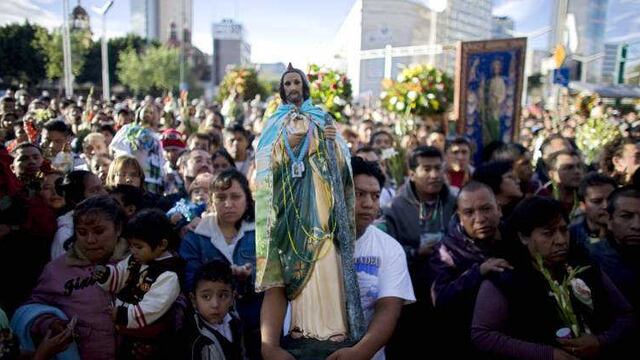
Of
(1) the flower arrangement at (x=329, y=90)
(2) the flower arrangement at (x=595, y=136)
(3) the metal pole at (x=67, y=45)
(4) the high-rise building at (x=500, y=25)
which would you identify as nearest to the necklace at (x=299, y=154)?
(1) the flower arrangement at (x=329, y=90)

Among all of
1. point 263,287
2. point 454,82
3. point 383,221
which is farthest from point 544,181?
point 263,287

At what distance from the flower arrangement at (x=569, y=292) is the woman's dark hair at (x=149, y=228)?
6.82 feet

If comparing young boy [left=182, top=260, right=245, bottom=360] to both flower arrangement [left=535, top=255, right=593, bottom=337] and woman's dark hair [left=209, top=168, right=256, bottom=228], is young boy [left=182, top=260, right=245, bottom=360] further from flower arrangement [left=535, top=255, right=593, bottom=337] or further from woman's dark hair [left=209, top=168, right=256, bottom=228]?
flower arrangement [left=535, top=255, right=593, bottom=337]

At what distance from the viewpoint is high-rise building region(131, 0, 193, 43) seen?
356 feet

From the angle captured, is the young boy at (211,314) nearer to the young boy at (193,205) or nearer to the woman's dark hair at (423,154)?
the young boy at (193,205)

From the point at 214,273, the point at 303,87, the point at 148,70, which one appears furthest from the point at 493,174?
the point at 148,70

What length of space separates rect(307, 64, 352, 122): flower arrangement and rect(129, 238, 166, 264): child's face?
534cm

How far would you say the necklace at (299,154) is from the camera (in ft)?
9.03

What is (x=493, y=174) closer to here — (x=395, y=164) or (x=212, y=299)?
(x=395, y=164)

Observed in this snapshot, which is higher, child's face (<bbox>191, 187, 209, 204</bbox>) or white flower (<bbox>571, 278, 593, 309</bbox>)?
child's face (<bbox>191, 187, 209, 204</bbox>)

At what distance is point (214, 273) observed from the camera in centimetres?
291

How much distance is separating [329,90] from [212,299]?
570cm

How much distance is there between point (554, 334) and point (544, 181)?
3.94m

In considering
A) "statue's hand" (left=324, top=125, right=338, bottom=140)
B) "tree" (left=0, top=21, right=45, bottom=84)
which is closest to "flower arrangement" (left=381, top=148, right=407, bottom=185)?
"statue's hand" (left=324, top=125, right=338, bottom=140)
